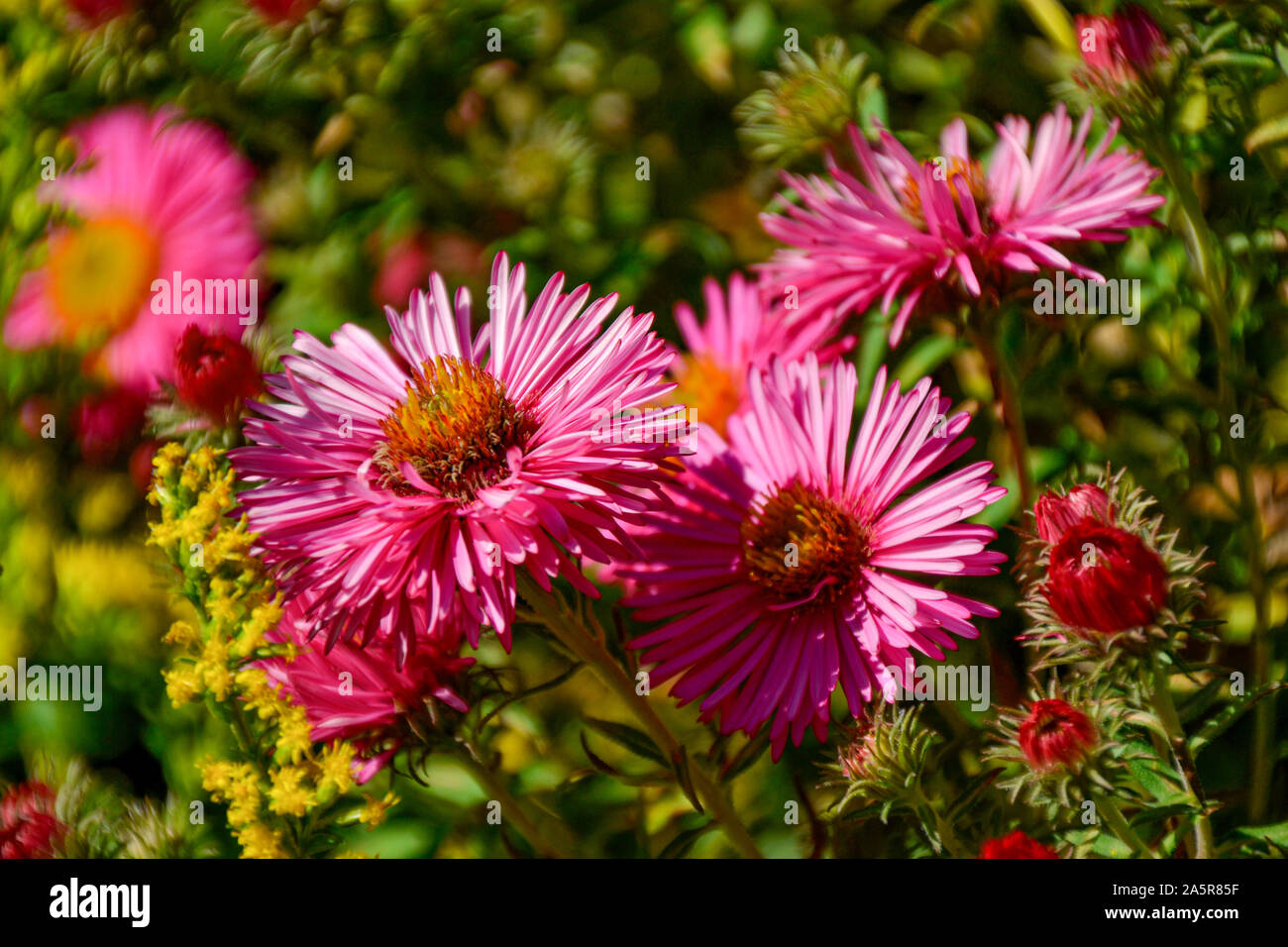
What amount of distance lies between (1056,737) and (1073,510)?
122 mm

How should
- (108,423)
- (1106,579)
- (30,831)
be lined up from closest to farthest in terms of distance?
1. (1106,579)
2. (30,831)
3. (108,423)

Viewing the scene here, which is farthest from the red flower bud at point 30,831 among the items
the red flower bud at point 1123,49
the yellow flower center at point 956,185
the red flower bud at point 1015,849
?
the red flower bud at point 1123,49

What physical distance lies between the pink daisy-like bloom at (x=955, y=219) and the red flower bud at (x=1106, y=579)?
0.54 ft

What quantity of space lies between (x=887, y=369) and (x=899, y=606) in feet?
0.91

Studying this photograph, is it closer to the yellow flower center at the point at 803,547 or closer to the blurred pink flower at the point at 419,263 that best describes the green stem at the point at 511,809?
the yellow flower center at the point at 803,547

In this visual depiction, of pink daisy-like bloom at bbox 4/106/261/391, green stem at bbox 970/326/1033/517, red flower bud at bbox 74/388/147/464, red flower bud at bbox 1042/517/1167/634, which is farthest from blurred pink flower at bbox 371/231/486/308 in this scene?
red flower bud at bbox 1042/517/1167/634

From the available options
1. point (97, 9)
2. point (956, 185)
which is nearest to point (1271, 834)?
point (956, 185)

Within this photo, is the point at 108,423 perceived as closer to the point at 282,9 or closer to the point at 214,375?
the point at 214,375

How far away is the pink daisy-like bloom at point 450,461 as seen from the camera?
581 millimetres

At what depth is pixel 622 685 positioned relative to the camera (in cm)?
66

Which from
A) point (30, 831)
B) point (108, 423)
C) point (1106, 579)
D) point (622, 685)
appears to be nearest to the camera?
point (1106, 579)
